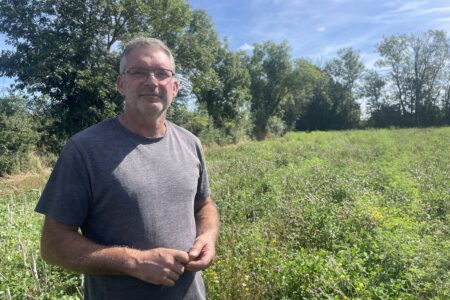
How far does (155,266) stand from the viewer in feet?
6.09

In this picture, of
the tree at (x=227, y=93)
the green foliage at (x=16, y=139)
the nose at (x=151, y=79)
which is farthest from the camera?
the tree at (x=227, y=93)

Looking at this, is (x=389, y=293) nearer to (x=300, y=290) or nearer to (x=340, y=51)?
(x=300, y=290)

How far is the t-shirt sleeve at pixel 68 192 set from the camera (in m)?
1.85

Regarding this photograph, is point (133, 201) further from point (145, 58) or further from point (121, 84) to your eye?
point (145, 58)

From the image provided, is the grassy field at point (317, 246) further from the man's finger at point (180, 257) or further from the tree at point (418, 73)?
the tree at point (418, 73)

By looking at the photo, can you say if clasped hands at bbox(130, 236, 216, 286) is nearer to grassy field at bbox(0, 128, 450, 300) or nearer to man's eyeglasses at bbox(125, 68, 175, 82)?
man's eyeglasses at bbox(125, 68, 175, 82)

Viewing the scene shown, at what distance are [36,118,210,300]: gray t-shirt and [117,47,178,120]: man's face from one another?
0.15 meters

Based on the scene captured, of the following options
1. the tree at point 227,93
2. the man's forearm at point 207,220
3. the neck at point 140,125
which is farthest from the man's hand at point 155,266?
the tree at point 227,93

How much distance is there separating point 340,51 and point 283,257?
217ft

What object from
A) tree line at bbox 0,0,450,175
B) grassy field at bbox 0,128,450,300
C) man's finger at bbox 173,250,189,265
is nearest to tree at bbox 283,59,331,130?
tree line at bbox 0,0,450,175

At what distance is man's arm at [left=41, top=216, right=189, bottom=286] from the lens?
1.83 meters

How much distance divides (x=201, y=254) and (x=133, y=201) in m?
0.56

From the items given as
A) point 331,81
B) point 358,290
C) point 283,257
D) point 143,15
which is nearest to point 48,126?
point 143,15

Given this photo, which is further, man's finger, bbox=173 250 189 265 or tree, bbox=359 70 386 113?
tree, bbox=359 70 386 113
